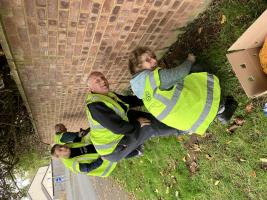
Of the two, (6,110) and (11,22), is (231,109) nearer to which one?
(11,22)

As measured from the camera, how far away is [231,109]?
4.97 m

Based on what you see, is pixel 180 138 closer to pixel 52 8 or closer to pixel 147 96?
pixel 147 96

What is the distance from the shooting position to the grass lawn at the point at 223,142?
470 cm

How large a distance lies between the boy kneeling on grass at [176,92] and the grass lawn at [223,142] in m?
0.62

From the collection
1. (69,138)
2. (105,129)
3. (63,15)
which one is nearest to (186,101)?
(105,129)

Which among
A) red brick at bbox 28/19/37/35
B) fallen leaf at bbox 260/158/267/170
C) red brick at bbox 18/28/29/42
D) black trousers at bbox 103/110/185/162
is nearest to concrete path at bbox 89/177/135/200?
black trousers at bbox 103/110/185/162

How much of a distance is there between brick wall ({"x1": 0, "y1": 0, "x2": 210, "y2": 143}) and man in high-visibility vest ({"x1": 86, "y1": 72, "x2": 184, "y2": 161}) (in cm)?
85

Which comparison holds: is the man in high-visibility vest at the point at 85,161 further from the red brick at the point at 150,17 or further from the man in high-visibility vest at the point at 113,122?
the red brick at the point at 150,17

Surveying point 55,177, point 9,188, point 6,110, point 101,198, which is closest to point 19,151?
point 9,188

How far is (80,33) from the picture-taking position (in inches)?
217

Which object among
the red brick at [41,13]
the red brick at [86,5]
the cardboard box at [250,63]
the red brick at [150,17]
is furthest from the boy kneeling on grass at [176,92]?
the red brick at [41,13]

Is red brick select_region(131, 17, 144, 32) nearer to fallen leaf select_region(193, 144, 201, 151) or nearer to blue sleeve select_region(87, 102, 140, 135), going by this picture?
blue sleeve select_region(87, 102, 140, 135)

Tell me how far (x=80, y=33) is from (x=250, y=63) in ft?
8.07

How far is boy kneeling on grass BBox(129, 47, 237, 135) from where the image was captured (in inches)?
166
